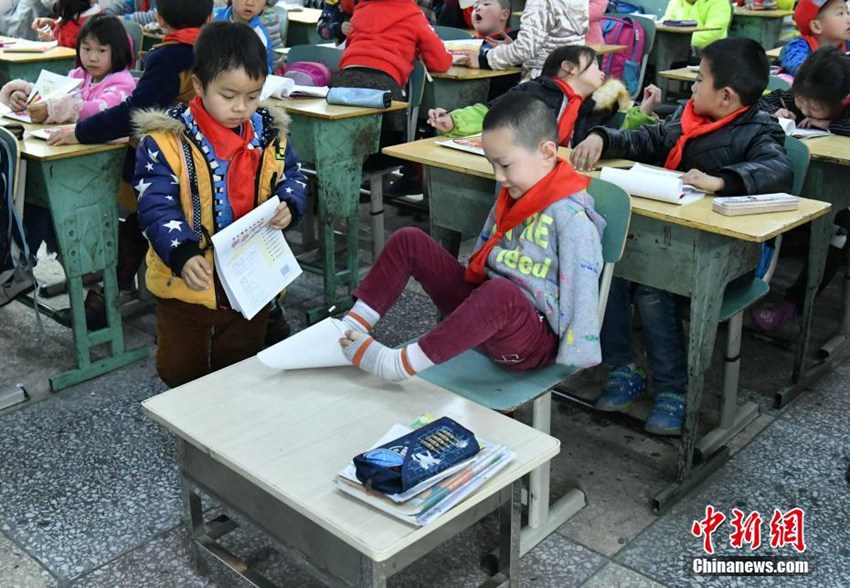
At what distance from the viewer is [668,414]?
8.95ft

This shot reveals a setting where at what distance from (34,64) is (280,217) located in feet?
11.2

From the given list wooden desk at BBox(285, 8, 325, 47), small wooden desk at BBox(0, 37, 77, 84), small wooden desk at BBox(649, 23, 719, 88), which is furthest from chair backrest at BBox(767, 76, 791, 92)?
small wooden desk at BBox(0, 37, 77, 84)

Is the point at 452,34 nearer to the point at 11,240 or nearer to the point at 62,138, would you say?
the point at 62,138

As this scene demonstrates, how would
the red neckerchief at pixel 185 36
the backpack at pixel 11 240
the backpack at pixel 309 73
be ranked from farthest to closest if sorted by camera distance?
the backpack at pixel 309 73 < the red neckerchief at pixel 185 36 < the backpack at pixel 11 240

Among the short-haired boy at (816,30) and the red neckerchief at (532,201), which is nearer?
the red neckerchief at (532,201)

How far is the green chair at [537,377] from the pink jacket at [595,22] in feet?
11.7

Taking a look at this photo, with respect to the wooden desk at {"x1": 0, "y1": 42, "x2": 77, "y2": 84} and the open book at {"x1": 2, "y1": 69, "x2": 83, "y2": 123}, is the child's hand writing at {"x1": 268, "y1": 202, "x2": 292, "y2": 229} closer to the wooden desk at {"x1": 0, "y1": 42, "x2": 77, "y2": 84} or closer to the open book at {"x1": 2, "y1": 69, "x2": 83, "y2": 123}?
the open book at {"x1": 2, "y1": 69, "x2": 83, "y2": 123}

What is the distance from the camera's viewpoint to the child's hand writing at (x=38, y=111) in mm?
3190

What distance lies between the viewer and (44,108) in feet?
10.5

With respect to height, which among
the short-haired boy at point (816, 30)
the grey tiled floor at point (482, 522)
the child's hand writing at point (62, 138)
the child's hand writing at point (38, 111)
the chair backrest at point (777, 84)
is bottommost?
the grey tiled floor at point (482, 522)

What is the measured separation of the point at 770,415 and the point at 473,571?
123cm

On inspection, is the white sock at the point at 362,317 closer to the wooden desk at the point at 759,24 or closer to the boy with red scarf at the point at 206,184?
the boy with red scarf at the point at 206,184

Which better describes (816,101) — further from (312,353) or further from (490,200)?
(312,353)

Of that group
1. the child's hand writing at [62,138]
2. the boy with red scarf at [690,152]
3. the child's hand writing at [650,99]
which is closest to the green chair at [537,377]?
the boy with red scarf at [690,152]
